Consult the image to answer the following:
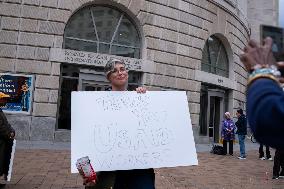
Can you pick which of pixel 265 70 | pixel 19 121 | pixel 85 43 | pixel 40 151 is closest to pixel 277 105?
pixel 265 70

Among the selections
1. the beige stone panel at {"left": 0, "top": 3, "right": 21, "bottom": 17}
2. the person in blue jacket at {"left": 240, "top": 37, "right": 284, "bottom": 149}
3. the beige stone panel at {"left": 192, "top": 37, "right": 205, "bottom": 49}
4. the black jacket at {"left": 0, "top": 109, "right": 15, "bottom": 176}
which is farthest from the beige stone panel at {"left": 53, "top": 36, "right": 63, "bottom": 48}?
the person in blue jacket at {"left": 240, "top": 37, "right": 284, "bottom": 149}

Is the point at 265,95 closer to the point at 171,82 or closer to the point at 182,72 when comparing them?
the point at 171,82

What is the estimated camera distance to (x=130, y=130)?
10.5ft

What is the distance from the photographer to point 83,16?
16188 mm

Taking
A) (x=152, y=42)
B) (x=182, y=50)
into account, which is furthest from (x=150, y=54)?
(x=182, y=50)

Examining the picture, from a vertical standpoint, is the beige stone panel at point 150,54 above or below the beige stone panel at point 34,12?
below

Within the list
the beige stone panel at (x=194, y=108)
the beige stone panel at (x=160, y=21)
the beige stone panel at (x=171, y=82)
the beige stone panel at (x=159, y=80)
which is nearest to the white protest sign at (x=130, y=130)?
the beige stone panel at (x=159, y=80)

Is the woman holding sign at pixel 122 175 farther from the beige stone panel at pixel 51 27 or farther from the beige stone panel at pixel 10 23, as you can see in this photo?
the beige stone panel at pixel 10 23

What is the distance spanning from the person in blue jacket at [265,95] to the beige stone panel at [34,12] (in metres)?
14.4

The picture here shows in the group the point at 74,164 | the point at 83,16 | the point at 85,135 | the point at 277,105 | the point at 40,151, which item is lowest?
the point at 40,151

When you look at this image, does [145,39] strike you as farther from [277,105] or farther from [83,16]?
[277,105]

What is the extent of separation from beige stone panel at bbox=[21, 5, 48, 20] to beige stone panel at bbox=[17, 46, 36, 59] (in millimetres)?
1274

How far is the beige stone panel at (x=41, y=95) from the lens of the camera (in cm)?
1473

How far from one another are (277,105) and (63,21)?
1462cm
